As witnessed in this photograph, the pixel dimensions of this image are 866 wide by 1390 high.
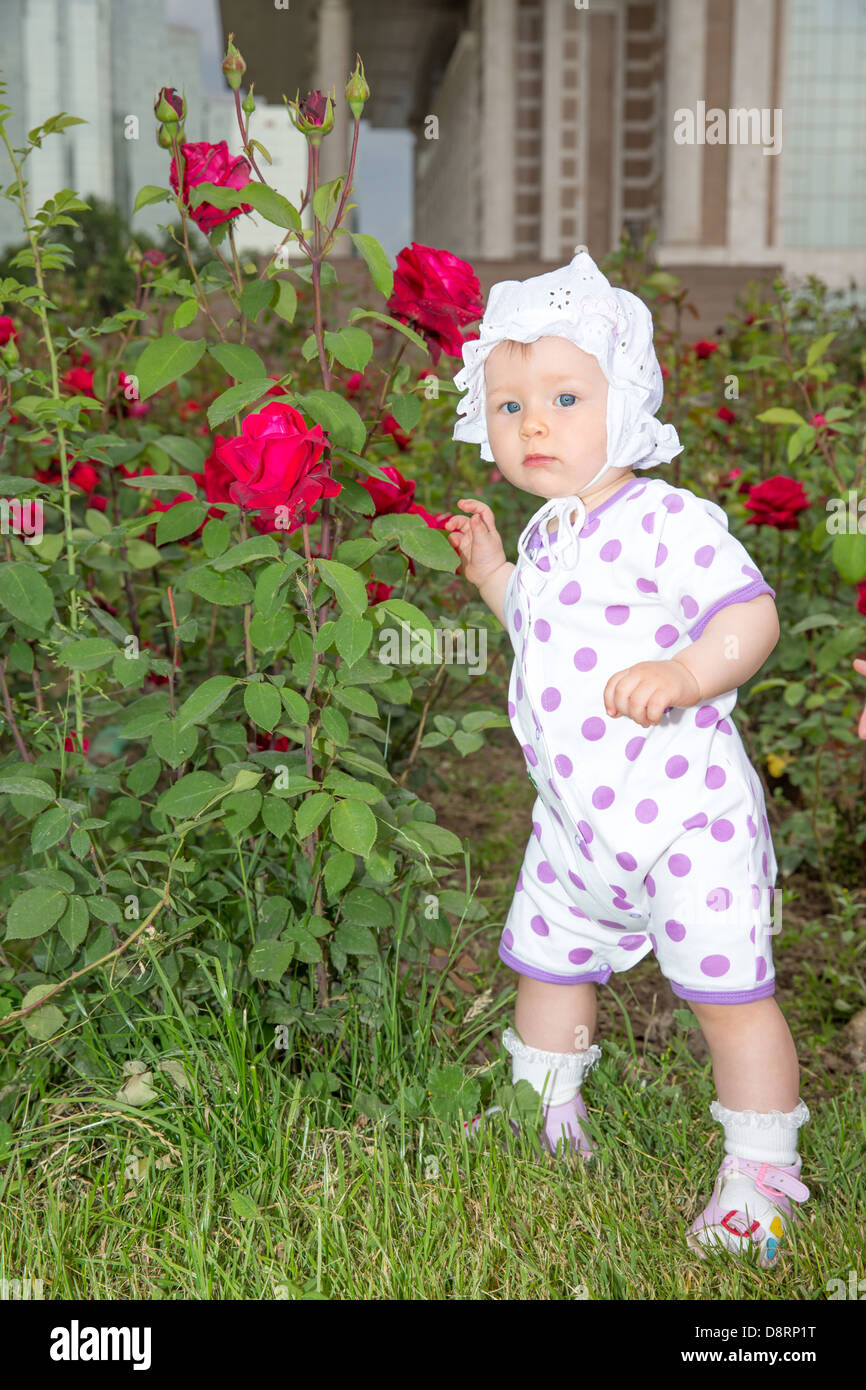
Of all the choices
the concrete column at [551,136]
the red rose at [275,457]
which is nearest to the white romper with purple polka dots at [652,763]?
the red rose at [275,457]

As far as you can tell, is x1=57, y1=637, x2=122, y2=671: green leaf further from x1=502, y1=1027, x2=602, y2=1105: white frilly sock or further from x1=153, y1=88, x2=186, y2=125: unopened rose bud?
x1=502, y1=1027, x2=602, y2=1105: white frilly sock

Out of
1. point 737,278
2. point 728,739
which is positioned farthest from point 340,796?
point 737,278

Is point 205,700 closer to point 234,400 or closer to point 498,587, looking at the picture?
point 234,400

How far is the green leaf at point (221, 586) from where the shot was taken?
4.64 ft

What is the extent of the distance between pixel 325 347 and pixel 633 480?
41 cm

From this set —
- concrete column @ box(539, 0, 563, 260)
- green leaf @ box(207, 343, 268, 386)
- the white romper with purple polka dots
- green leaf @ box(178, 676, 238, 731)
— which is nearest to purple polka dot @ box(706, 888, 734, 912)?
the white romper with purple polka dots

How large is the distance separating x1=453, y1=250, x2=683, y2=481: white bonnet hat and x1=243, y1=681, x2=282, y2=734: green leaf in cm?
43

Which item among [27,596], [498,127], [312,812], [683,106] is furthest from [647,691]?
[498,127]

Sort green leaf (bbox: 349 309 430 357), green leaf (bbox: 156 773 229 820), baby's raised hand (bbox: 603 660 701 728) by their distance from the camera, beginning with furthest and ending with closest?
green leaf (bbox: 156 773 229 820) < green leaf (bbox: 349 309 430 357) < baby's raised hand (bbox: 603 660 701 728)

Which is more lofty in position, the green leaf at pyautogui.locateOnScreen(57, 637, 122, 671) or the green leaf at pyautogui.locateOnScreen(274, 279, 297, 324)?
the green leaf at pyautogui.locateOnScreen(274, 279, 297, 324)

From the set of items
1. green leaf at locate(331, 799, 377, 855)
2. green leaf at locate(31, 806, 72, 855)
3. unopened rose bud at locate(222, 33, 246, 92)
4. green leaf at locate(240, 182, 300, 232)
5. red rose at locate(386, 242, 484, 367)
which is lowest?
green leaf at locate(31, 806, 72, 855)

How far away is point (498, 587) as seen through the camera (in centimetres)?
160

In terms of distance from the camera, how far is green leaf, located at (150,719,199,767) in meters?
1.50

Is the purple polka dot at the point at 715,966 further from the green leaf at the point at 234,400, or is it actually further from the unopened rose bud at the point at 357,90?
the unopened rose bud at the point at 357,90
